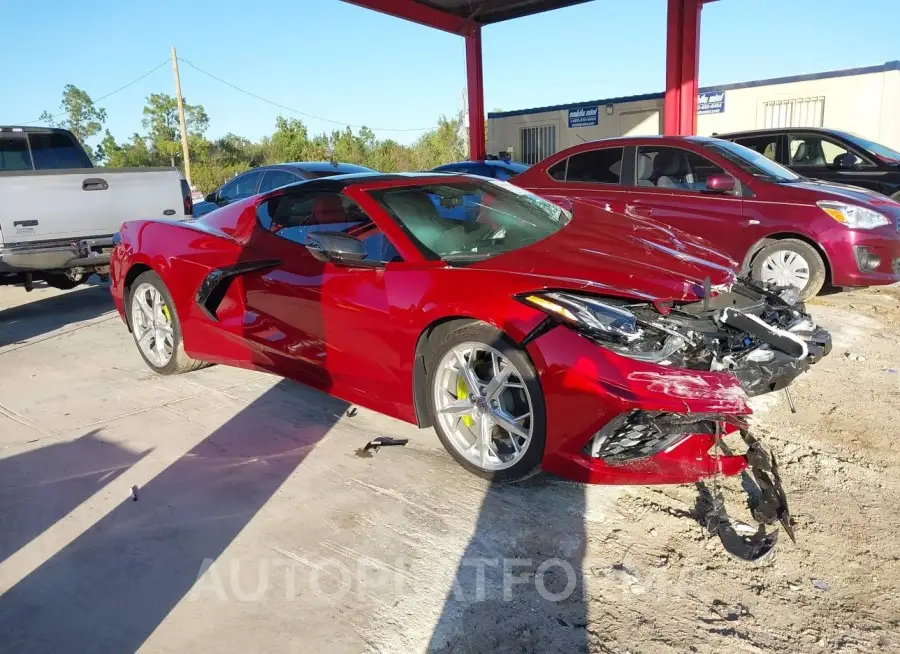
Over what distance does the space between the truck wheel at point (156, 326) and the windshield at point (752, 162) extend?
16.2ft

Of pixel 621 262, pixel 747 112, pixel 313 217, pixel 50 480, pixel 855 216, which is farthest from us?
pixel 747 112

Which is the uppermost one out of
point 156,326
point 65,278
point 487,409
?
point 65,278

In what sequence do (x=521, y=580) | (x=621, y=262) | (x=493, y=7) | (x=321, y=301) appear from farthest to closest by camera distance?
(x=493, y=7), (x=321, y=301), (x=621, y=262), (x=521, y=580)

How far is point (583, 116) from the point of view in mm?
21984

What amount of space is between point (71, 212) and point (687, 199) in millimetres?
5682

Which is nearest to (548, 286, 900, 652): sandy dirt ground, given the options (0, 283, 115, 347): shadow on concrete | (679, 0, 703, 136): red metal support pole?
(0, 283, 115, 347): shadow on concrete

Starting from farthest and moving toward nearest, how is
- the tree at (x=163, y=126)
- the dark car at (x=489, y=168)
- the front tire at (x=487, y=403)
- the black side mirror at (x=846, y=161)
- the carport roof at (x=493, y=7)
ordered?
1. the tree at (x=163, y=126)
2. the carport roof at (x=493, y=7)
3. the dark car at (x=489, y=168)
4. the black side mirror at (x=846, y=161)
5. the front tire at (x=487, y=403)

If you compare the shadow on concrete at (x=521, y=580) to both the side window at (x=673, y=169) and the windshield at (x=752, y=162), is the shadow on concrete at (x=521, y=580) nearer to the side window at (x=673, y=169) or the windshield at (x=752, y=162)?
the side window at (x=673, y=169)

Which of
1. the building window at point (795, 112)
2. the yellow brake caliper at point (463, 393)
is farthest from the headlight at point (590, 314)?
the building window at point (795, 112)

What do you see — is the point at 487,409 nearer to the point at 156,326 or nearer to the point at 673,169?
the point at 156,326

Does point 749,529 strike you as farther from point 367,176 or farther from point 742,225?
point 742,225

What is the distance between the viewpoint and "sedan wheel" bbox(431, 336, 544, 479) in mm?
3002

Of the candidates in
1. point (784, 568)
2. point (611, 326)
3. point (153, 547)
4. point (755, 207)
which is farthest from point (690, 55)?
point (153, 547)

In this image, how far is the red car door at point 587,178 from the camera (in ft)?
23.0
